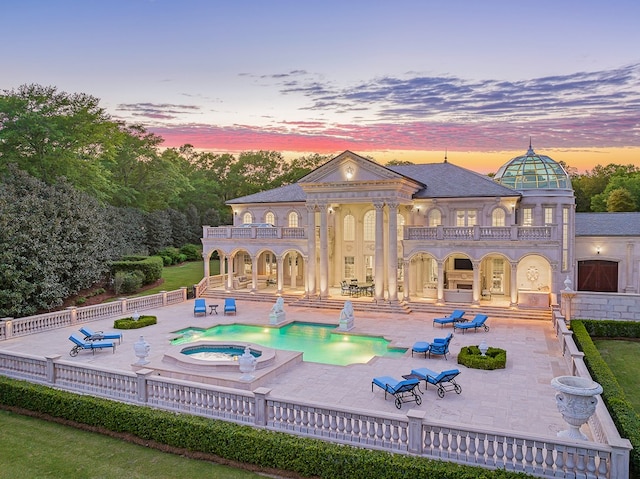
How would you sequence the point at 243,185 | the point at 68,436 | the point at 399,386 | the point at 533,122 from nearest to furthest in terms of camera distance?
the point at 68,436 < the point at 399,386 < the point at 533,122 < the point at 243,185

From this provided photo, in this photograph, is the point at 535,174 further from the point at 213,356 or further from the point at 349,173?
the point at 213,356

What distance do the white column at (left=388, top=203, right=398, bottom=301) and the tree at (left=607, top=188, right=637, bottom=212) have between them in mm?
45383

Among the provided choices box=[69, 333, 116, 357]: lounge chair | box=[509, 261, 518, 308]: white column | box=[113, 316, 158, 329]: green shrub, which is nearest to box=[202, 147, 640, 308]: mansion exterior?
box=[509, 261, 518, 308]: white column

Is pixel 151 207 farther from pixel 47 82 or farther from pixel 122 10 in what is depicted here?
pixel 122 10

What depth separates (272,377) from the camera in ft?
56.5

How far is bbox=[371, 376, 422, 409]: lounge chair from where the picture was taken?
14398 mm

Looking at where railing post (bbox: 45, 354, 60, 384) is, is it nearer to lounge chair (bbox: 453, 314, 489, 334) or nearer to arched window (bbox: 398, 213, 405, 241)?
lounge chair (bbox: 453, 314, 489, 334)

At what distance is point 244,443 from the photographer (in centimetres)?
1127

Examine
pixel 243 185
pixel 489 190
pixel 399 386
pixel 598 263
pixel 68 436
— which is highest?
pixel 243 185

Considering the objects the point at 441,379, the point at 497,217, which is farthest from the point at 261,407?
the point at 497,217

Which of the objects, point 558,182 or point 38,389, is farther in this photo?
point 558,182

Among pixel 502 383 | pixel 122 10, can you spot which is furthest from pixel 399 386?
pixel 122 10

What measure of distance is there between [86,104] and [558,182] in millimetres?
39470

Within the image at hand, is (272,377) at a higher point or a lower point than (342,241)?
lower
